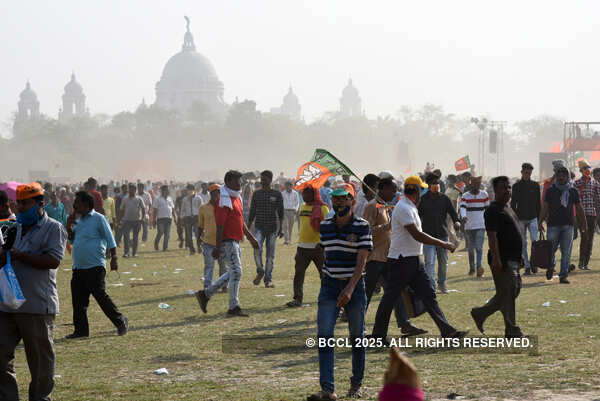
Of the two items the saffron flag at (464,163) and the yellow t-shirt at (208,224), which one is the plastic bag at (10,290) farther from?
the saffron flag at (464,163)

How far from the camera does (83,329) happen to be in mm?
8789

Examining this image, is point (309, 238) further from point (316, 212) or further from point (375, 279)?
point (375, 279)

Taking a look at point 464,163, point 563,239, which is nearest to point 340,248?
point 563,239

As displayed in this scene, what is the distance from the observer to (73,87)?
547 ft

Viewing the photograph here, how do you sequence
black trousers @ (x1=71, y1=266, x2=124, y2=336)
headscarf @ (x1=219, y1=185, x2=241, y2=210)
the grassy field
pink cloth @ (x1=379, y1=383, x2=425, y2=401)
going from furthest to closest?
headscarf @ (x1=219, y1=185, x2=241, y2=210) → black trousers @ (x1=71, y1=266, x2=124, y2=336) → the grassy field → pink cloth @ (x1=379, y1=383, x2=425, y2=401)

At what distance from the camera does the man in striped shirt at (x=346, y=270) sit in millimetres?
5957

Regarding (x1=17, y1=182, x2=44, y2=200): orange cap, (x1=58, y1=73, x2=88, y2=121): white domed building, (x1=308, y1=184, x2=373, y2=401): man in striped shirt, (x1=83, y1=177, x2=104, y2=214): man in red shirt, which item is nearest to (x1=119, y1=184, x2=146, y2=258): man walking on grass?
(x1=83, y1=177, x2=104, y2=214): man in red shirt

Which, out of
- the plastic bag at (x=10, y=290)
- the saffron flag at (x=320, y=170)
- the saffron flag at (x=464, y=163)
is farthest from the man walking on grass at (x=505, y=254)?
the saffron flag at (x=464, y=163)

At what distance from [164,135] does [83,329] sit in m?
92.5

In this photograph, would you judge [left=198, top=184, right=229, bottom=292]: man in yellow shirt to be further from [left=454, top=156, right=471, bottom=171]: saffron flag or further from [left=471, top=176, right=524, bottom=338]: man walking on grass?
[left=454, top=156, right=471, bottom=171]: saffron flag

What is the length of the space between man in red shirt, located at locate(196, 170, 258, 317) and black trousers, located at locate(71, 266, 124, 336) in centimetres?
143

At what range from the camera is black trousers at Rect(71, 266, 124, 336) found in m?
8.68

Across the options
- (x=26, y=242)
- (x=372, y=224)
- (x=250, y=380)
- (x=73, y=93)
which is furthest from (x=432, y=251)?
(x=73, y=93)

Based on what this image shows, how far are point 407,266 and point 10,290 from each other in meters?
3.62
